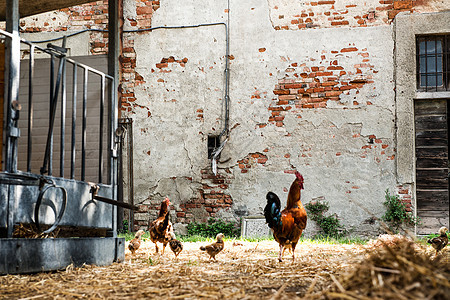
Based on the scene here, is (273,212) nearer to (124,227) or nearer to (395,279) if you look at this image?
(395,279)

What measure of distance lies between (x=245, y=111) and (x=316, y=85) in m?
1.42

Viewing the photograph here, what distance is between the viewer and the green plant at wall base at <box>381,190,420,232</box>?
9.00 meters

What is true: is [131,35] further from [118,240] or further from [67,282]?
[67,282]

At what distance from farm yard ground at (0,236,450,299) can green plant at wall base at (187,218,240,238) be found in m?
4.09

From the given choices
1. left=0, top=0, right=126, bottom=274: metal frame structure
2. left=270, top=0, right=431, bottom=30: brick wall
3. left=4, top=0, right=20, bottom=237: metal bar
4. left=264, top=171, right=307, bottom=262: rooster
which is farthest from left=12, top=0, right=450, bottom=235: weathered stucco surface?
left=4, top=0, right=20, bottom=237: metal bar

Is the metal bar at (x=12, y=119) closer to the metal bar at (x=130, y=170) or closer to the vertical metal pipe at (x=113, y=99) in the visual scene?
the vertical metal pipe at (x=113, y=99)

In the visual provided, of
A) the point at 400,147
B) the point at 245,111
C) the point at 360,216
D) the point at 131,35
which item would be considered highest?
the point at 131,35

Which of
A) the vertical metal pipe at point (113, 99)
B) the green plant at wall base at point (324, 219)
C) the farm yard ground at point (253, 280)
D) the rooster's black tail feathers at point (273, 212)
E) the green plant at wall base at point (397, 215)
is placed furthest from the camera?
the green plant at wall base at point (324, 219)

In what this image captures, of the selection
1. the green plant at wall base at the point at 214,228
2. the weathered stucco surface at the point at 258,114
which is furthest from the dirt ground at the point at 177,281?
the weathered stucco surface at the point at 258,114

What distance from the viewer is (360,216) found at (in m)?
9.24

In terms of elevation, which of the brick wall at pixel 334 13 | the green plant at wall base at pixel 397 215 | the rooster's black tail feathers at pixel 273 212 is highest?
the brick wall at pixel 334 13

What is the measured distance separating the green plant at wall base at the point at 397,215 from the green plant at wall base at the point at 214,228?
2746 millimetres

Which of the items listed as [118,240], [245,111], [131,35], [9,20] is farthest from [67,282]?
[131,35]

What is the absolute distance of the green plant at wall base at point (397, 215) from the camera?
A: 9.00m
